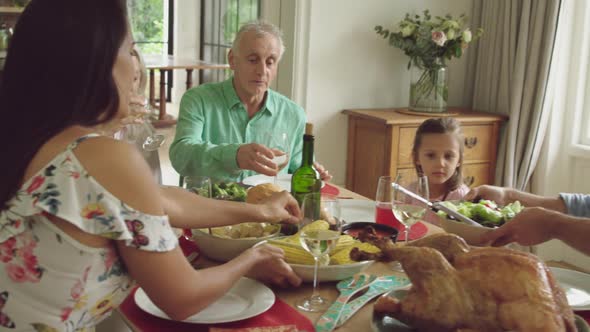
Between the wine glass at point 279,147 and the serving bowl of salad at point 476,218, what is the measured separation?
514 mm

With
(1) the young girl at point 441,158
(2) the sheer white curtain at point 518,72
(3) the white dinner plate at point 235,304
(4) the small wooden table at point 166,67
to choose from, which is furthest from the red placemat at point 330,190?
(4) the small wooden table at point 166,67

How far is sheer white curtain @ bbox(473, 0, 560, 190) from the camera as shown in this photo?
3572 mm

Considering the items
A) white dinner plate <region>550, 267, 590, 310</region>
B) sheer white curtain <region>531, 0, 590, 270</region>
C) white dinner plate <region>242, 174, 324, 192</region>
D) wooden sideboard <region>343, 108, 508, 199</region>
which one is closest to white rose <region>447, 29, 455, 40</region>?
wooden sideboard <region>343, 108, 508, 199</region>

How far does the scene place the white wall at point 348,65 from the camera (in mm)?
3713

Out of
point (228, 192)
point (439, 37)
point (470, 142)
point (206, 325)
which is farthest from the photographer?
point (470, 142)

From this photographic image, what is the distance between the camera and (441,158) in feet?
8.41

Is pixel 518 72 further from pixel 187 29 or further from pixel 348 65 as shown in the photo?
pixel 187 29

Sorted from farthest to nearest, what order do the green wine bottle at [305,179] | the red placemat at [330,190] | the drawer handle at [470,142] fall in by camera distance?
the drawer handle at [470,142]
the red placemat at [330,190]
the green wine bottle at [305,179]

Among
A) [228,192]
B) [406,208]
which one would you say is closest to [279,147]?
[228,192]

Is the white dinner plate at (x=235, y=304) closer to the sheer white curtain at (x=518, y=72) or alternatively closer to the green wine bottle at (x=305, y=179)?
the green wine bottle at (x=305, y=179)

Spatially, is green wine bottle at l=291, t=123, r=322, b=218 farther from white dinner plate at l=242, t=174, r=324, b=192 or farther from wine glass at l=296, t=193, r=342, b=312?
wine glass at l=296, t=193, r=342, b=312

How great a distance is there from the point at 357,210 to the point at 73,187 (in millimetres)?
1132

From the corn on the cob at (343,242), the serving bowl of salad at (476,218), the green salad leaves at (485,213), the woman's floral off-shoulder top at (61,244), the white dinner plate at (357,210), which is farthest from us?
the white dinner plate at (357,210)

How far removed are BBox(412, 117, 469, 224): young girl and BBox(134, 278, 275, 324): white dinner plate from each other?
141 centimetres
